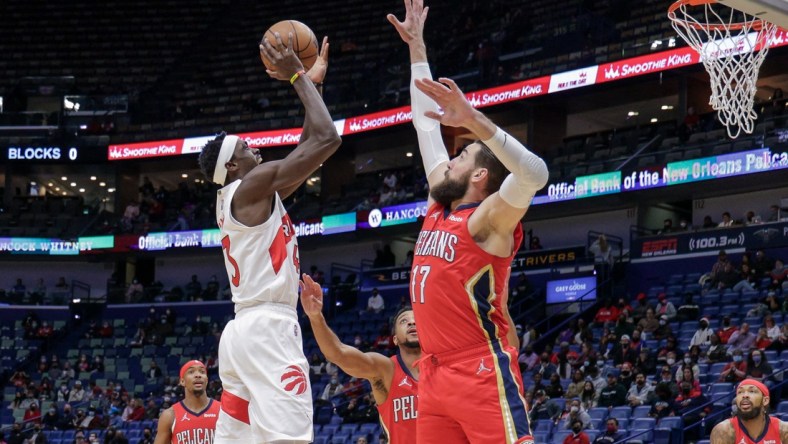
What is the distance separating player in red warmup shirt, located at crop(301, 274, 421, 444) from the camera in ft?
21.5

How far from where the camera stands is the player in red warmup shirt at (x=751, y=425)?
8.66 metres

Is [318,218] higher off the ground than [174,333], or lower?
higher

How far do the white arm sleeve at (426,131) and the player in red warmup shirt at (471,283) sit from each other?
439 millimetres

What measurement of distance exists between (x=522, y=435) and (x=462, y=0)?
31245mm

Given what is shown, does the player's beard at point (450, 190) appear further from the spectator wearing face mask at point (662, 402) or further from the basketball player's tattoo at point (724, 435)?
the spectator wearing face mask at point (662, 402)

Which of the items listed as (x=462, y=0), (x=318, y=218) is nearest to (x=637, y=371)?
(x=318, y=218)

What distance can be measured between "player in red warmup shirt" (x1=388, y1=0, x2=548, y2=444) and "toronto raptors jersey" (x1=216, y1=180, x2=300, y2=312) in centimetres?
76

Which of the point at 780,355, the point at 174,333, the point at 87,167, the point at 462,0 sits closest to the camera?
the point at 780,355

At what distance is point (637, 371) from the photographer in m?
17.4

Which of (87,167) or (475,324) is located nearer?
(475,324)

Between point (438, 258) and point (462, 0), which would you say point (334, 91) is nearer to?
point (462, 0)

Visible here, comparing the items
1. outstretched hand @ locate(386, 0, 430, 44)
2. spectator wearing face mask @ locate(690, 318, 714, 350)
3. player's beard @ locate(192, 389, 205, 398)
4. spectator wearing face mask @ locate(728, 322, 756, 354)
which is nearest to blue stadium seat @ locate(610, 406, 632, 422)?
spectator wearing face mask @ locate(728, 322, 756, 354)

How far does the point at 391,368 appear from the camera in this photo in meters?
6.74

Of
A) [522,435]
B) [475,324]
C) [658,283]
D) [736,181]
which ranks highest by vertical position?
[736,181]
